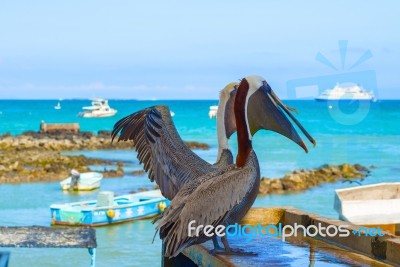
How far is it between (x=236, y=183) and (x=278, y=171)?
2191cm

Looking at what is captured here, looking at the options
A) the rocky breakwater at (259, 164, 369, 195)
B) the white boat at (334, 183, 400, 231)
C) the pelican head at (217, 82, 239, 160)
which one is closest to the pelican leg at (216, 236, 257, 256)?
the pelican head at (217, 82, 239, 160)

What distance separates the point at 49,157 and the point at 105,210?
506 inches

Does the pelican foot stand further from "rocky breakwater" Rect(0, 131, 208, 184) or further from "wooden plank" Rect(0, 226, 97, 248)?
"rocky breakwater" Rect(0, 131, 208, 184)

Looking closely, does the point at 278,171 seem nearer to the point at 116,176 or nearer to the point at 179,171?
the point at 116,176

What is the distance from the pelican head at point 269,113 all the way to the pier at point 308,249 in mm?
782

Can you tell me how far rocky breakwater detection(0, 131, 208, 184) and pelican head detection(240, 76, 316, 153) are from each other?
13.6 metres

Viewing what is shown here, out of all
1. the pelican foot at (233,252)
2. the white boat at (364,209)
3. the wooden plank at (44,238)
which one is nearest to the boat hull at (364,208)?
the white boat at (364,209)

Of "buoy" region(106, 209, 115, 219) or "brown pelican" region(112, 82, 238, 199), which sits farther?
"buoy" region(106, 209, 115, 219)

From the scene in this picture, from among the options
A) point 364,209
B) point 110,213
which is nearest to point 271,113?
point 364,209

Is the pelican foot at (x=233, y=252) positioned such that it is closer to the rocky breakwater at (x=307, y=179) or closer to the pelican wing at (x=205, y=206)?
the pelican wing at (x=205, y=206)

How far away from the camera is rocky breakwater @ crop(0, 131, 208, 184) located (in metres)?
22.3

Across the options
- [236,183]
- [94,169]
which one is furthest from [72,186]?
[236,183]

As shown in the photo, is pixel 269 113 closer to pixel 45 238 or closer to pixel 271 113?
pixel 271 113

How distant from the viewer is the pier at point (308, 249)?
17.1 ft
